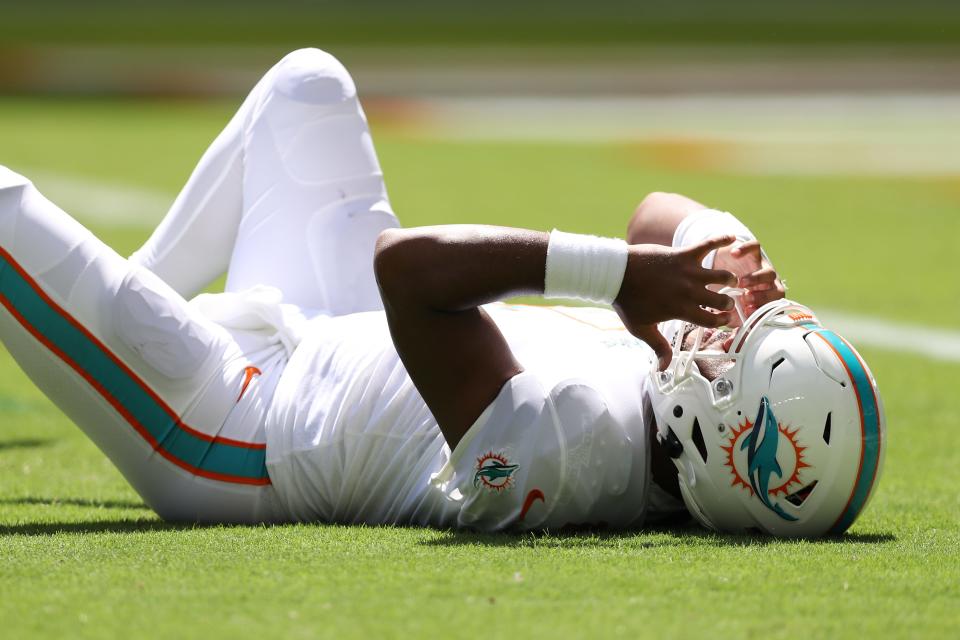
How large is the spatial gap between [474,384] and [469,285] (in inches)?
10.7

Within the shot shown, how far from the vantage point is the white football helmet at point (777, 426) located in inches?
132

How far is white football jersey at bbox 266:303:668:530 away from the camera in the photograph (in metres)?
3.50

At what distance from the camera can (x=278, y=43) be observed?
32188 mm

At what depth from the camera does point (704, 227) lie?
157 inches

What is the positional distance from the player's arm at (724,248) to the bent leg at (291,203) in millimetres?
800

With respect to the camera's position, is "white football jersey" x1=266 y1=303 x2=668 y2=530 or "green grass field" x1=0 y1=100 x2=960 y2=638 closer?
"green grass field" x1=0 y1=100 x2=960 y2=638

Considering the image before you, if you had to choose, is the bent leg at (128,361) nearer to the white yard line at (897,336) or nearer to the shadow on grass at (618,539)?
the shadow on grass at (618,539)

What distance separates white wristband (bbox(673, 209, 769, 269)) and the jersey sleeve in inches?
25.4

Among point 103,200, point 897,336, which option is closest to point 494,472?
point 897,336

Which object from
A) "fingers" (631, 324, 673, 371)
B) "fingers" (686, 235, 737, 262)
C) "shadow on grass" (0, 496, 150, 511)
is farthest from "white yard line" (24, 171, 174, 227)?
"fingers" (686, 235, 737, 262)

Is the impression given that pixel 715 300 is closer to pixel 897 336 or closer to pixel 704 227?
pixel 704 227

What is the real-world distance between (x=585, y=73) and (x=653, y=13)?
9639 millimetres

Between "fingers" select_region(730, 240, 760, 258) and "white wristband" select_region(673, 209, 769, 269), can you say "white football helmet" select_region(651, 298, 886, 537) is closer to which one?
"fingers" select_region(730, 240, 760, 258)

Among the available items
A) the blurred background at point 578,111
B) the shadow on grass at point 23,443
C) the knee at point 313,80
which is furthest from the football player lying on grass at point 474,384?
the blurred background at point 578,111
